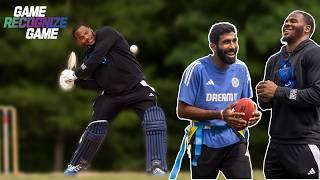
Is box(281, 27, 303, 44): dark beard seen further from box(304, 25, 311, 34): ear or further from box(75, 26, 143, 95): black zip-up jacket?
box(75, 26, 143, 95): black zip-up jacket

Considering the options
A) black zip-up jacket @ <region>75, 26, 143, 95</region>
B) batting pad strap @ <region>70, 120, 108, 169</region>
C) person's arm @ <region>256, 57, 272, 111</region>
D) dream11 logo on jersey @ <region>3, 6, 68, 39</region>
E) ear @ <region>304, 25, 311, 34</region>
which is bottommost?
batting pad strap @ <region>70, 120, 108, 169</region>

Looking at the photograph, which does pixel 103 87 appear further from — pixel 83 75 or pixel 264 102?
pixel 264 102

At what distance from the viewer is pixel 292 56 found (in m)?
7.31

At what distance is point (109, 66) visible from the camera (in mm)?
7551

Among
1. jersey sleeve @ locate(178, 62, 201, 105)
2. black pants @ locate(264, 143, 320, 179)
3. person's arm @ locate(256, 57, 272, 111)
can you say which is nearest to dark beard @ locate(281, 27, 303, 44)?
person's arm @ locate(256, 57, 272, 111)

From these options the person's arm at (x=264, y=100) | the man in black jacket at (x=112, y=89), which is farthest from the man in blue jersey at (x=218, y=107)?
the man in black jacket at (x=112, y=89)

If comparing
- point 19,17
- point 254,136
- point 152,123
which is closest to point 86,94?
point 254,136

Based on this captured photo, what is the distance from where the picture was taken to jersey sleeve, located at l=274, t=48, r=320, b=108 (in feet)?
23.2

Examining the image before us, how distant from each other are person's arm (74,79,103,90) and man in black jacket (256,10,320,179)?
1.47m

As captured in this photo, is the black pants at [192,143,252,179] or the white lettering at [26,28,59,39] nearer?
the black pants at [192,143,252,179]

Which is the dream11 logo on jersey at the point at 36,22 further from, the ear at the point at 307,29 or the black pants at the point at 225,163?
the ear at the point at 307,29

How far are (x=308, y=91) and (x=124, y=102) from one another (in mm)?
1757

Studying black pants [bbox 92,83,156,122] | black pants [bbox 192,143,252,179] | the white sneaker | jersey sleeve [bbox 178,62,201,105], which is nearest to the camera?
jersey sleeve [bbox 178,62,201,105]

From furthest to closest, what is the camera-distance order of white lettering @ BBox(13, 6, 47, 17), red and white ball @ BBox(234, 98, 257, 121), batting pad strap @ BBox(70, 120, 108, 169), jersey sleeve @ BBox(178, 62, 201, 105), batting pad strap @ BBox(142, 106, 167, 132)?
1. white lettering @ BBox(13, 6, 47, 17)
2. batting pad strap @ BBox(70, 120, 108, 169)
3. batting pad strap @ BBox(142, 106, 167, 132)
4. jersey sleeve @ BBox(178, 62, 201, 105)
5. red and white ball @ BBox(234, 98, 257, 121)
